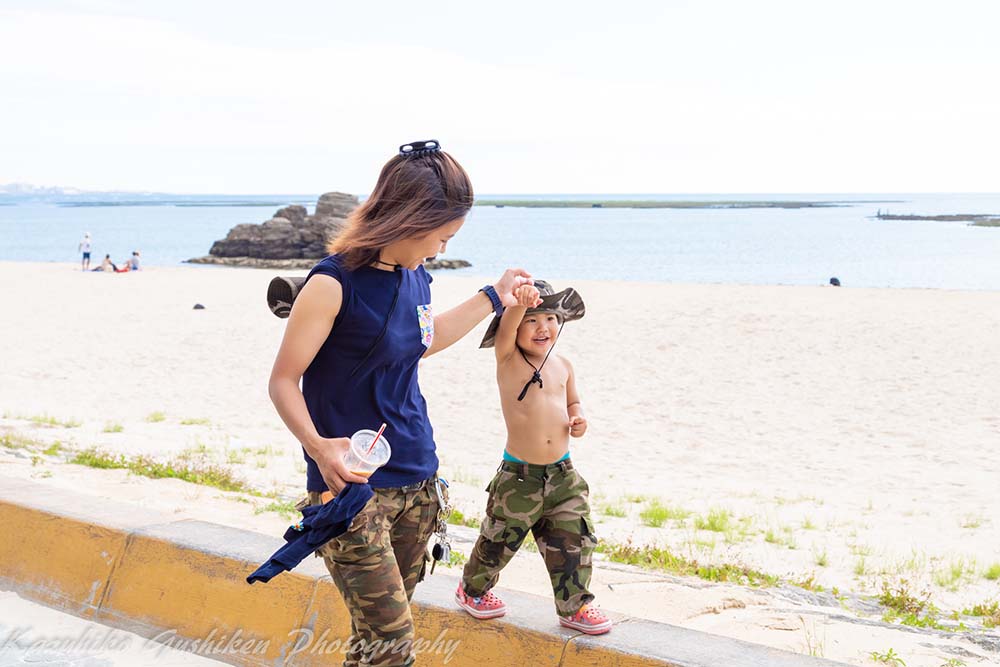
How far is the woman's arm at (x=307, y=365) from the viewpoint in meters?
2.71

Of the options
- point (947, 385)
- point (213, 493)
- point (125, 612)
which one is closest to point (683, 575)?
point (125, 612)

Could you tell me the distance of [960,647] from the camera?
437 cm

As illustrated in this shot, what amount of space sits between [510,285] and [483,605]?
1274 millimetres

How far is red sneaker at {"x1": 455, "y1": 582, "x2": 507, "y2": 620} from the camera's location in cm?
380

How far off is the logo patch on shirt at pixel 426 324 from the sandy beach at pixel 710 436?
7.34ft

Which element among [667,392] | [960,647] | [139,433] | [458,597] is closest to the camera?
[458,597]

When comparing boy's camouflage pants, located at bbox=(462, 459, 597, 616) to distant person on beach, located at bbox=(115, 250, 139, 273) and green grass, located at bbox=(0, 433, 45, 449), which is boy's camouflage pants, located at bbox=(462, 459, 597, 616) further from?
distant person on beach, located at bbox=(115, 250, 139, 273)

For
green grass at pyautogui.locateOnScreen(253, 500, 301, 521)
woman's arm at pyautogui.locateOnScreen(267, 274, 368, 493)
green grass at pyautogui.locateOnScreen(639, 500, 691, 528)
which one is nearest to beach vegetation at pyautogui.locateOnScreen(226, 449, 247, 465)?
green grass at pyautogui.locateOnScreen(253, 500, 301, 521)

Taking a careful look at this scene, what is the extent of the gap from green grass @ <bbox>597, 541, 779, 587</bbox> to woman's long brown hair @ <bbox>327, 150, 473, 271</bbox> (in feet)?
11.1

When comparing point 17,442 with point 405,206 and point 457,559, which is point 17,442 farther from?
point 405,206

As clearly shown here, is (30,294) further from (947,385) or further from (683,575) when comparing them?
(683,575)

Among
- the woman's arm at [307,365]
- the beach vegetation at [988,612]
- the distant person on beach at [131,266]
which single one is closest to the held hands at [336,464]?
the woman's arm at [307,365]

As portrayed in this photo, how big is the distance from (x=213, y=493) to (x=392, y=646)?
181 inches

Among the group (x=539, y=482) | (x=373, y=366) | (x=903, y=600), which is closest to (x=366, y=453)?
(x=373, y=366)
